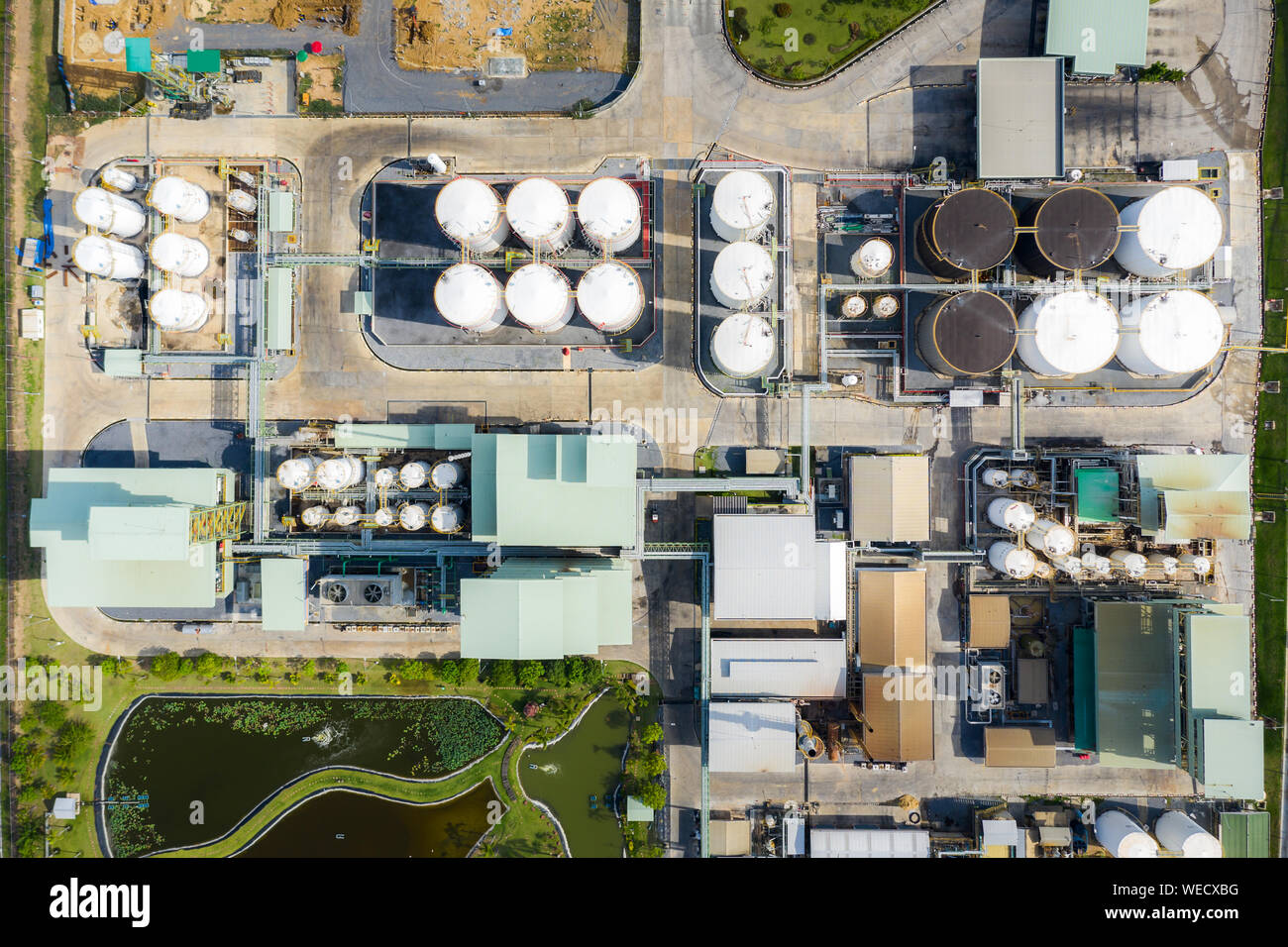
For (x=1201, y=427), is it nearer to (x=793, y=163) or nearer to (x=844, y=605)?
(x=844, y=605)

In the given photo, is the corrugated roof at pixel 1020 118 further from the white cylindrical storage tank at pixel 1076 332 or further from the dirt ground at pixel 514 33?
the dirt ground at pixel 514 33

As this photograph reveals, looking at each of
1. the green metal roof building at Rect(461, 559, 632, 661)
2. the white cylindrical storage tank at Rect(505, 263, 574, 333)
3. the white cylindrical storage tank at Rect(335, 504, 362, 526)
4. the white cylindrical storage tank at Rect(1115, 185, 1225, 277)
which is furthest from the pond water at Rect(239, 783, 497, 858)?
the white cylindrical storage tank at Rect(1115, 185, 1225, 277)

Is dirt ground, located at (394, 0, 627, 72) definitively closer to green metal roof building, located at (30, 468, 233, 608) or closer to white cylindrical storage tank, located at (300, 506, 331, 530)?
white cylindrical storage tank, located at (300, 506, 331, 530)

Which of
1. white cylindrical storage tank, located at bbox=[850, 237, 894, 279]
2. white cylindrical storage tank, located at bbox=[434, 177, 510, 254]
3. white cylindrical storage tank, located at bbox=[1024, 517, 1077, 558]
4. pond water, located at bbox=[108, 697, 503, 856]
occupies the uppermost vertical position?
white cylindrical storage tank, located at bbox=[434, 177, 510, 254]

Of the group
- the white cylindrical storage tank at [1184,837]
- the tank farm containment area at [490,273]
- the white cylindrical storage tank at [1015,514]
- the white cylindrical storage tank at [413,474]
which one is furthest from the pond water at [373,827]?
the white cylindrical storage tank at [1184,837]

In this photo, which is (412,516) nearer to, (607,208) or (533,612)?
(533,612)

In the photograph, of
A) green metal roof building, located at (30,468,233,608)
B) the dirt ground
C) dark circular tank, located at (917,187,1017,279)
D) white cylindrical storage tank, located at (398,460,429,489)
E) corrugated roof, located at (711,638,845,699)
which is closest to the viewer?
green metal roof building, located at (30,468,233,608)
